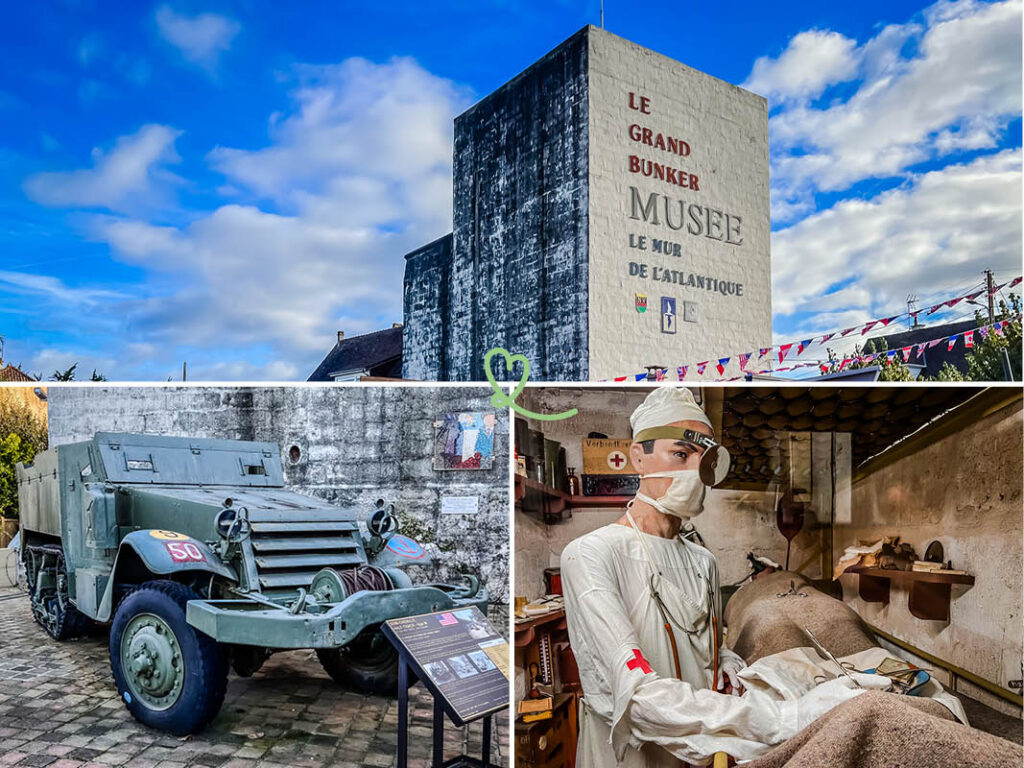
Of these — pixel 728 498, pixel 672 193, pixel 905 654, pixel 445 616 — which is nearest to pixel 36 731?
pixel 445 616

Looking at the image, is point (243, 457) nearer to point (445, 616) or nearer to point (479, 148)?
point (445, 616)

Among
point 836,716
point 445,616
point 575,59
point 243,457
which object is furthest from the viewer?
point 575,59

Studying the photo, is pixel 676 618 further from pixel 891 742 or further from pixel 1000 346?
pixel 1000 346

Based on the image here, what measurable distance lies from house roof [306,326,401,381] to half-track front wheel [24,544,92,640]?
513 inches

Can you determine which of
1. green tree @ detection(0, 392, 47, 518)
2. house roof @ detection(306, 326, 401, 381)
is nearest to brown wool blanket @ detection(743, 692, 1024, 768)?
green tree @ detection(0, 392, 47, 518)

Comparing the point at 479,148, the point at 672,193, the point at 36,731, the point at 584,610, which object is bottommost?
the point at 36,731

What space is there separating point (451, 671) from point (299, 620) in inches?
37.5

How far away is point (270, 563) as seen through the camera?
218 inches

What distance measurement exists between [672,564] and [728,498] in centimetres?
31

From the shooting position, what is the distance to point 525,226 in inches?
545

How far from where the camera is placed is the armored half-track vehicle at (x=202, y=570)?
15.9 ft

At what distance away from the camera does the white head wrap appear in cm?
314

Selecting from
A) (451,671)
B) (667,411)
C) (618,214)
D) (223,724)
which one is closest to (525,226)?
(618,214)

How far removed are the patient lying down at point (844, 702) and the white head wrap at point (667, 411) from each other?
62 centimetres
